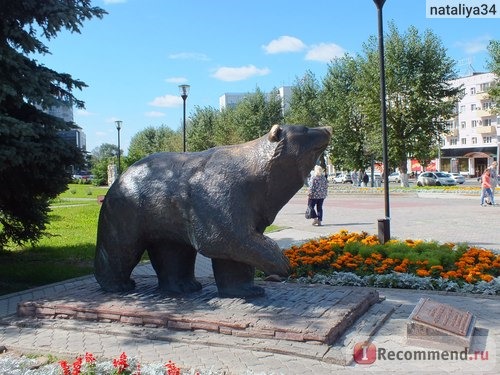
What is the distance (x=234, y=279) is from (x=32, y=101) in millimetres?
4264

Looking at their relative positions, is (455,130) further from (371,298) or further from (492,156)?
(371,298)

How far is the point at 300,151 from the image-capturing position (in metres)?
5.68

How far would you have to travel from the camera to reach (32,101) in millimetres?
7887

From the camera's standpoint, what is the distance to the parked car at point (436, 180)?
43.6 metres

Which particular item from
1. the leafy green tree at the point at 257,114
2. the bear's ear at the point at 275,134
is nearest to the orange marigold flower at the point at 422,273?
the bear's ear at the point at 275,134

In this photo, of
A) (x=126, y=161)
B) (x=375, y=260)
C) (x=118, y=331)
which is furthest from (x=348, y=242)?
(x=126, y=161)

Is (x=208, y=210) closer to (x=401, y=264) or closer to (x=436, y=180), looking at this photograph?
(x=401, y=264)

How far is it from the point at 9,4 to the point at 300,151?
5.26 metres

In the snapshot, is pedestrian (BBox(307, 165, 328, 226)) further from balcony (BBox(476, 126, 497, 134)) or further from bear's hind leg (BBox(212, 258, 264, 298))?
balcony (BBox(476, 126, 497, 134))

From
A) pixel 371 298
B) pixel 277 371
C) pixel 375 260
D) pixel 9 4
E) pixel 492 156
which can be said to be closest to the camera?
pixel 277 371

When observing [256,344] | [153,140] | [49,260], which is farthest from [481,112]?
[256,344]

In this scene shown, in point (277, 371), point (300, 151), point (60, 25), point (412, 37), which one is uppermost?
point (412, 37)

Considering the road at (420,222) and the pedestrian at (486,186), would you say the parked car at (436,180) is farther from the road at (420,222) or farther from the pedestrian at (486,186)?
the road at (420,222)

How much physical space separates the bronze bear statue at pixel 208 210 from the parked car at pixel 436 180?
40.5 m
